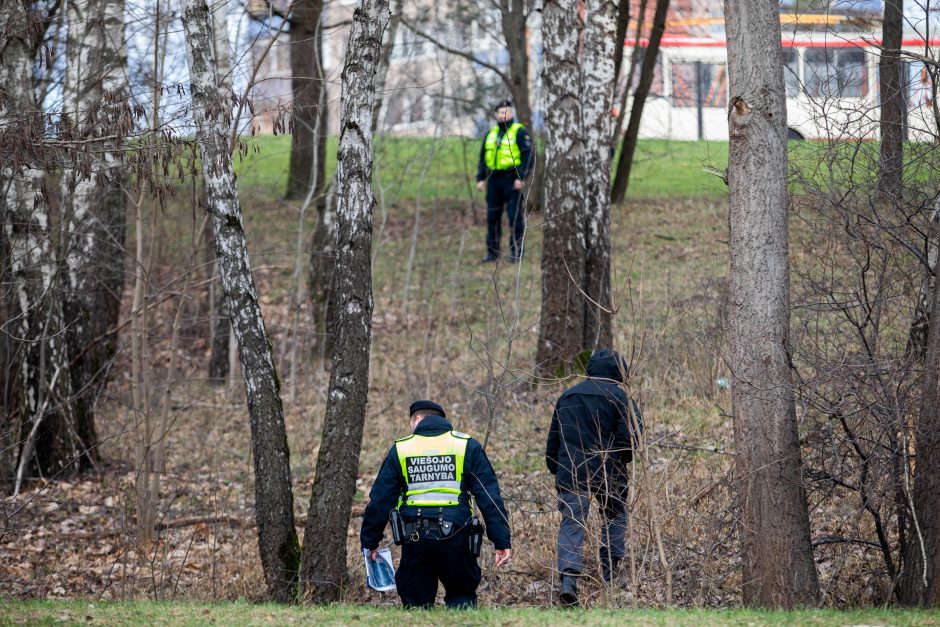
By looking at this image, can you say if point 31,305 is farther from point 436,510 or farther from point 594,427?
point 594,427

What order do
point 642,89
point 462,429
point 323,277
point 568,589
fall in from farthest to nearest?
point 642,89 < point 323,277 < point 462,429 < point 568,589

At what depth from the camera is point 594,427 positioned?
7180 mm

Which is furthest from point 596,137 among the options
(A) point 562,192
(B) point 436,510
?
(B) point 436,510

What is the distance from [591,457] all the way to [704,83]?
1898cm

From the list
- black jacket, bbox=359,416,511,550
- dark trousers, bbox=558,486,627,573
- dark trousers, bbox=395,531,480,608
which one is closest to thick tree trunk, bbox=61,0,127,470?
black jacket, bbox=359,416,511,550

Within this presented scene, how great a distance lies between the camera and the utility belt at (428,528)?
6.31m

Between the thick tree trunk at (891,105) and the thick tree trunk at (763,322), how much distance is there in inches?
42.7

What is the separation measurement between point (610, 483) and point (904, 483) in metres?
1.87

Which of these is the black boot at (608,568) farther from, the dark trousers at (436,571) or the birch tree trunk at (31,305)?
the birch tree trunk at (31,305)

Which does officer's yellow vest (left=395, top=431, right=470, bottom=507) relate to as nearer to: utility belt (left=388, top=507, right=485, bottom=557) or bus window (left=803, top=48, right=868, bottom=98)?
utility belt (left=388, top=507, right=485, bottom=557)

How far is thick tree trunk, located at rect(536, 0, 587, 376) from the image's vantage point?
1135 cm

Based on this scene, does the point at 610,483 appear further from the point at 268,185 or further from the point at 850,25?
the point at 268,185

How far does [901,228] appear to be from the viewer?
23.7 ft

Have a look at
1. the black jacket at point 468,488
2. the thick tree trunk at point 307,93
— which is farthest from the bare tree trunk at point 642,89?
the black jacket at point 468,488
